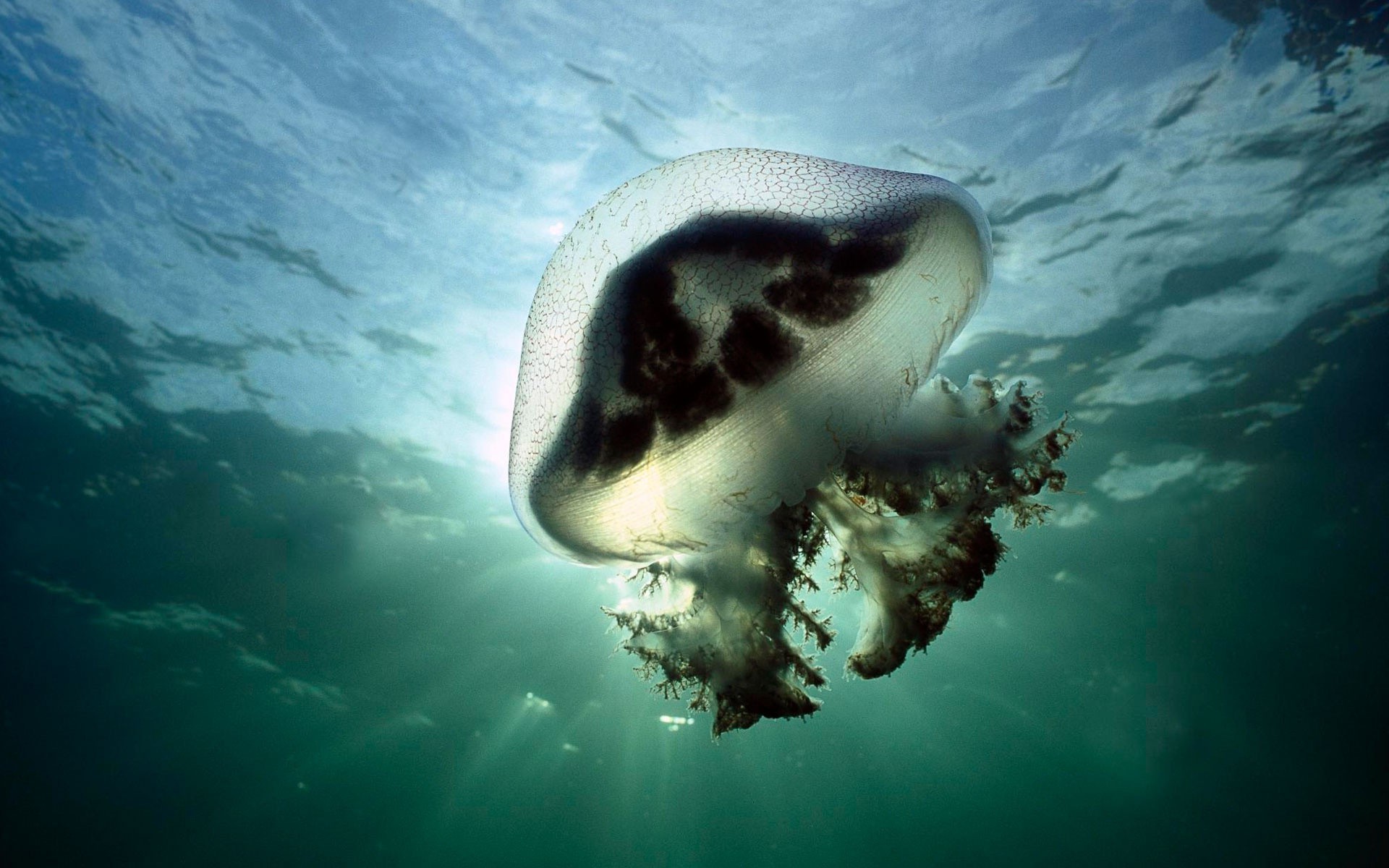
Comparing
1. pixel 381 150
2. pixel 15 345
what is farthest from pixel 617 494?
pixel 15 345

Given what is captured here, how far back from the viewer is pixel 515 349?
9.92m

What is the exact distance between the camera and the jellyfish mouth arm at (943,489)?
1759 mm

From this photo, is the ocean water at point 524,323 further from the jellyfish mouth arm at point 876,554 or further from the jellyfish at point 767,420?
the jellyfish mouth arm at point 876,554

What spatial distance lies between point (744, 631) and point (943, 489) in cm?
72

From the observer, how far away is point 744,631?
184 centimetres

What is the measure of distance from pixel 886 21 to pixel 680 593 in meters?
6.37

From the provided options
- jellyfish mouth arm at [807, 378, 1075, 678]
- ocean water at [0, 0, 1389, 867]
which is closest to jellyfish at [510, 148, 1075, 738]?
jellyfish mouth arm at [807, 378, 1075, 678]

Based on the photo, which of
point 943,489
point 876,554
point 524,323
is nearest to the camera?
point 943,489

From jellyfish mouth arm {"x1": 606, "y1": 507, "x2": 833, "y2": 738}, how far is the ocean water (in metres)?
6.00

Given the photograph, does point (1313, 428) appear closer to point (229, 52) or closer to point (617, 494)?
point (617, 494)

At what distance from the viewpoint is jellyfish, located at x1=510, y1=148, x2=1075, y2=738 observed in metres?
1.36

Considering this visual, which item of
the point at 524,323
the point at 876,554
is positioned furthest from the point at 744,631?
the point at 524,323

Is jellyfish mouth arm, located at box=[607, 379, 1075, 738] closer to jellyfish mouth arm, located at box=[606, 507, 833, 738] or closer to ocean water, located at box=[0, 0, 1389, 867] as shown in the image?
jellyfish mouth arm, located at box=[606, 507, 833, 738]

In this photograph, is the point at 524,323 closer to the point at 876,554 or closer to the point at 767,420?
the point at 876,554
